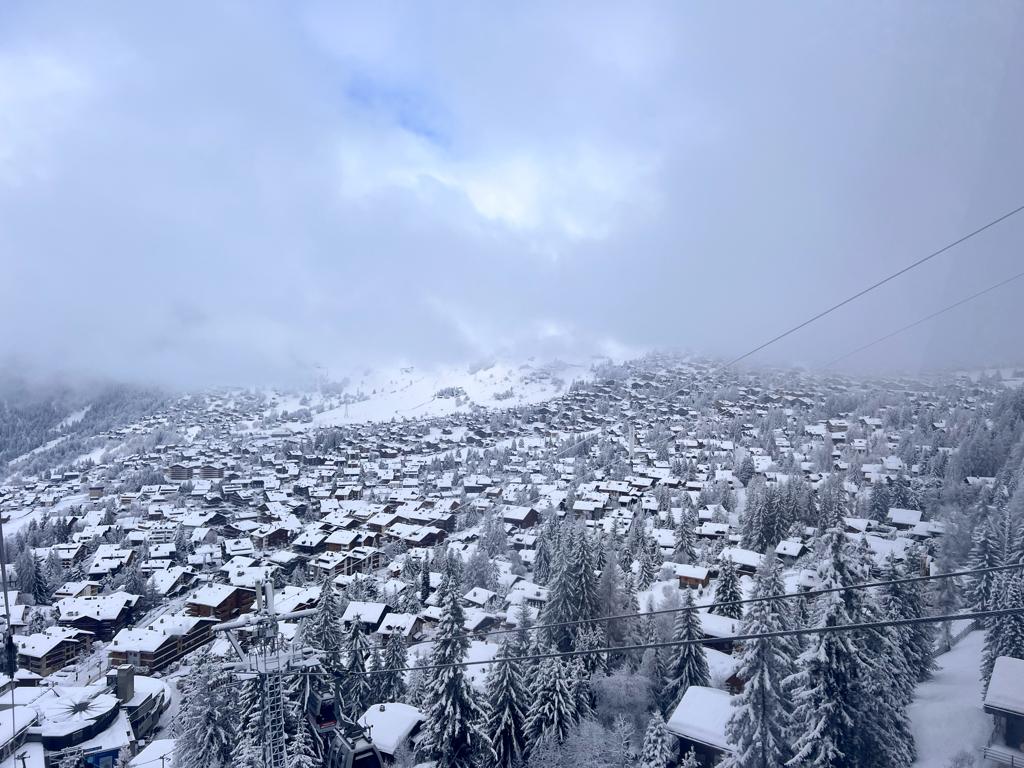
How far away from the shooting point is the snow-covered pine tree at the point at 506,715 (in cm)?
1292

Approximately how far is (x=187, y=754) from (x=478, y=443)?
67332mm

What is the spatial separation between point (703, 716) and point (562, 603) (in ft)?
18.6

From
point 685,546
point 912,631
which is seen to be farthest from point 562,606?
point 685,546

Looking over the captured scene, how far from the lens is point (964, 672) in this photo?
1262 cm

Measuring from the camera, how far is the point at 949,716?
34.2ft

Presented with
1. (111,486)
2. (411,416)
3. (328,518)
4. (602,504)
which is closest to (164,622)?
(328,518)

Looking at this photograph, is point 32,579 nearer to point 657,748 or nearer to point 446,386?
point 657,748

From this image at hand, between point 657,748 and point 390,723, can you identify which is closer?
point 657,748

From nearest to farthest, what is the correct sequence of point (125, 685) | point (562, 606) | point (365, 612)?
point (562, 606)
point (125, 685)
point (365, 612)

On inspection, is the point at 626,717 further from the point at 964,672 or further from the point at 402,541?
the point at 402,541

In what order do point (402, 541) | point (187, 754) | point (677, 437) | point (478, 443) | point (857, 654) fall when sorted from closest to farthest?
point (857, 654) → point (187, 754) → point (402, 541) → point (677, 437) → point (478, 443)

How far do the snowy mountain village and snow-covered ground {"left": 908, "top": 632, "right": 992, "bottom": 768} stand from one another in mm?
74

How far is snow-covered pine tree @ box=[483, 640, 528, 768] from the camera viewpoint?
42.4 ft

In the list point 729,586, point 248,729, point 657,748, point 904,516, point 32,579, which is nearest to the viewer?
point 657,748
